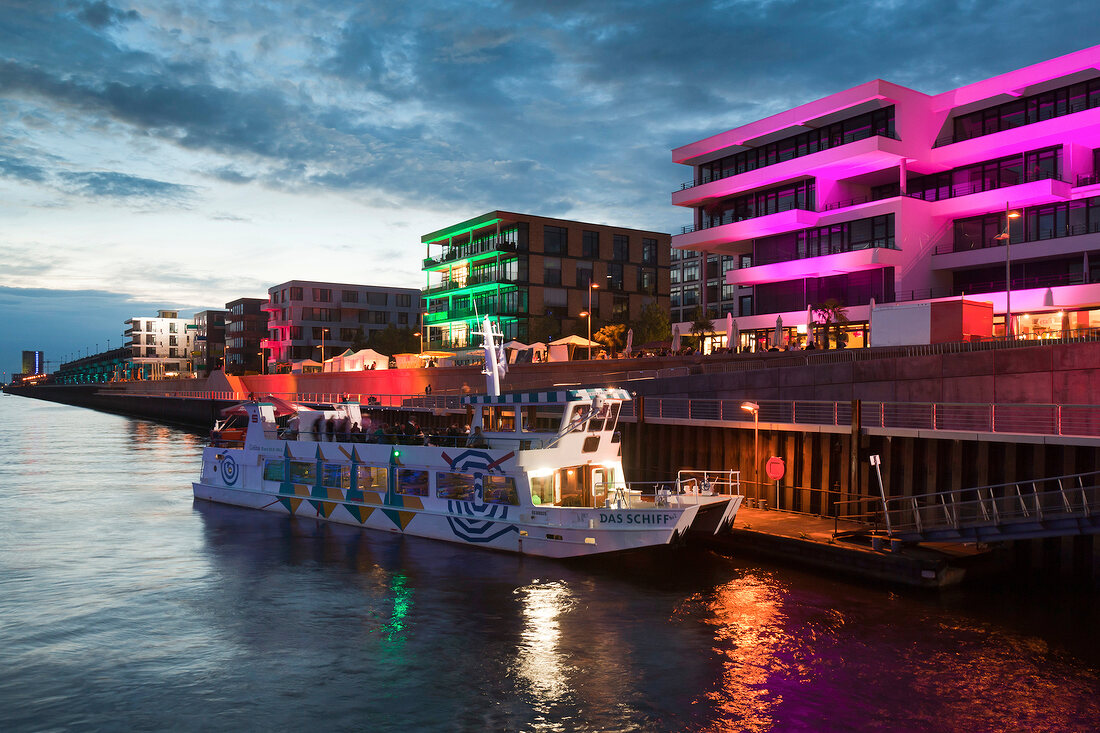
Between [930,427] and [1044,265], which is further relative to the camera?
[1044,265]

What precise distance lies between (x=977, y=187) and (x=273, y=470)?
162 feet

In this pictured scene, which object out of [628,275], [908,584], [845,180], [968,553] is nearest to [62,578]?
[908,584]

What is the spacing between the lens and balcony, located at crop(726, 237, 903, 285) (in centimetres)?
5628

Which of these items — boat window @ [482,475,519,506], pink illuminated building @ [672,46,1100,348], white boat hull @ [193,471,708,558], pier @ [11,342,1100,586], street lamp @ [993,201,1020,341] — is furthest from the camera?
pink illuminated building @ [672,46,1100,348]

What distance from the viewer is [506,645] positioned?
18562 millimetres

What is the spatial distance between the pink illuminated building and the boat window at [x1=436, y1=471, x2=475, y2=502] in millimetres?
28976

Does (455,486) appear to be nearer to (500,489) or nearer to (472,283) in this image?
(500,489)

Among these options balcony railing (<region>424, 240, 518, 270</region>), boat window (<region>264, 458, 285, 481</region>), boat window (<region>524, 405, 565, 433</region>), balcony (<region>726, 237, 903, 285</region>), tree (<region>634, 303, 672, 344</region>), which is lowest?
boat window (<region>264, 458, 285, 481</region>)

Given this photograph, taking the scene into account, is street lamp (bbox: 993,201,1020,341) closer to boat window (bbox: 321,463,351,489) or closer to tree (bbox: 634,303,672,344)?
boat window (bbox: 321,463,351,489)

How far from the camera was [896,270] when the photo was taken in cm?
5706

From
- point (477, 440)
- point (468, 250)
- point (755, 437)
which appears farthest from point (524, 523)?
point (468, 250)

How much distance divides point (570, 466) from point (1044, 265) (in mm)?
42938

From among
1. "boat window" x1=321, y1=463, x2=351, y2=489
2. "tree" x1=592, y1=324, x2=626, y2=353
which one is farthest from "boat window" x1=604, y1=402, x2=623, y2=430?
"tree" x1=592, y1=324, x2=626, y2=353

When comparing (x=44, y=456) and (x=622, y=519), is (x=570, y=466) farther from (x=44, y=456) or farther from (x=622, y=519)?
(x=44, y=456)
